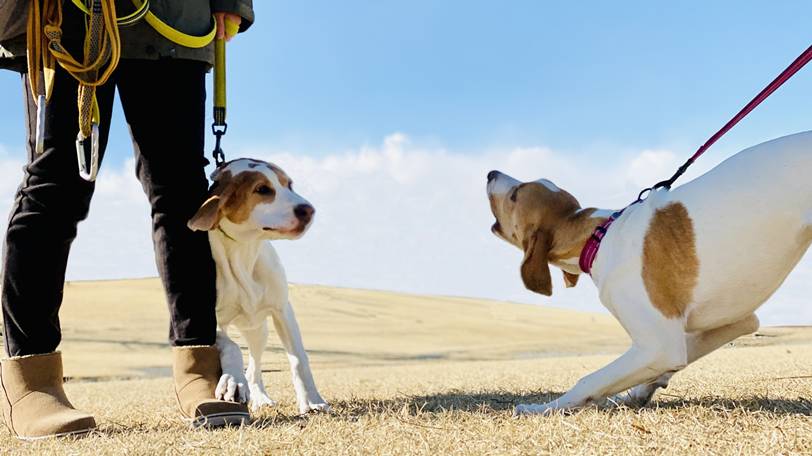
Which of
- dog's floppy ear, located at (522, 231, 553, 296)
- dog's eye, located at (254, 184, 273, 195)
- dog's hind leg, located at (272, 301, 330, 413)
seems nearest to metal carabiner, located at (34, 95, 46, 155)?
dog's eye, located at (254, 184, 273, 195)

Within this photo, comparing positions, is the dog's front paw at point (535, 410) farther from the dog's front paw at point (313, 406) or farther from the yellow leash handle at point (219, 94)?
the yellow leash handle at point (219, 94)

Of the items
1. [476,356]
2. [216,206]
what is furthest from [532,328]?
[216,206]

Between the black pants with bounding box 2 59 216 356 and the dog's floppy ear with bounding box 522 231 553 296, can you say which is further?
the dog's floppy ear with bounding box 522 231 553 296

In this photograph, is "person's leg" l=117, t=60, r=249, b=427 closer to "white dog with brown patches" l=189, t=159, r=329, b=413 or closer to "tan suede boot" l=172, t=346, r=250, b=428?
"tan suede boot" l=172, t=346, r=250, b=428

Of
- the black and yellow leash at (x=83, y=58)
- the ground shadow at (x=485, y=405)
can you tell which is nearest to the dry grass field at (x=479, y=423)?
the ground shadow at (x=485, y=405)

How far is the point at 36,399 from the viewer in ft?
10.3

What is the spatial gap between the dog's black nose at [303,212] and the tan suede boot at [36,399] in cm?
113

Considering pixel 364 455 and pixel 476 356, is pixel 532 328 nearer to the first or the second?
pixel 476 356

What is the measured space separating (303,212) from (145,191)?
0.68 metres

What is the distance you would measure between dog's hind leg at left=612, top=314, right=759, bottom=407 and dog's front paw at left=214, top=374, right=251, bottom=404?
1.49 metres

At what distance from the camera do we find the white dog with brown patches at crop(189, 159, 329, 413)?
3592 millimetres

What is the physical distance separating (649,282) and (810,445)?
89cm

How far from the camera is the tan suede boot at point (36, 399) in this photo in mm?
3064

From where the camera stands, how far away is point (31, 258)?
123 inches
